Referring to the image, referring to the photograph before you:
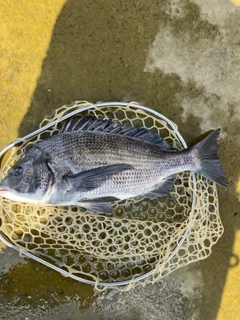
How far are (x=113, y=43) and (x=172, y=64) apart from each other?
0.64 meters

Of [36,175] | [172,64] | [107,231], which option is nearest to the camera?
[36,175]

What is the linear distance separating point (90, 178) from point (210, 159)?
1.11m

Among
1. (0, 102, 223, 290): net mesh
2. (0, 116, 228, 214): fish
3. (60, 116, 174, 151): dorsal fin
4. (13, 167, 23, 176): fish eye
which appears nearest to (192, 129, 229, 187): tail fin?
(0, 116, 228, 214): fish

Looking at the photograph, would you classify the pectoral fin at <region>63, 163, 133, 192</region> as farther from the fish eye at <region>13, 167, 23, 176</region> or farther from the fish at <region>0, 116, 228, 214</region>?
the fish eye at <region>13, 167, 23, 176</region>

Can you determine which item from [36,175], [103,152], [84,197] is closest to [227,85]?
[103,152]

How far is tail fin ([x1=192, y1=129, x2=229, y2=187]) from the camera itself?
9.78 ft

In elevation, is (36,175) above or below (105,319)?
above

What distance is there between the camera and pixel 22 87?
3238 mm

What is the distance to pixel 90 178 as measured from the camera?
2754 mm

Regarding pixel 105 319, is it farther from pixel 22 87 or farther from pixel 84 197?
pixel 22 87

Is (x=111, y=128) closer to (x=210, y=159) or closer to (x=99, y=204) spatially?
(x=99, y=204)

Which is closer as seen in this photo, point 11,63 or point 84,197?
point 84,197

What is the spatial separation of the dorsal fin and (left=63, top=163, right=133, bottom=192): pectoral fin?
0.34 m

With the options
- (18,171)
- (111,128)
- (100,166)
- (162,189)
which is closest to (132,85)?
(111,128)
